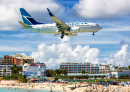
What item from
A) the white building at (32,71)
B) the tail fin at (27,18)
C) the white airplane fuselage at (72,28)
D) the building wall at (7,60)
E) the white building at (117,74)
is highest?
the tail fin at (27,18)

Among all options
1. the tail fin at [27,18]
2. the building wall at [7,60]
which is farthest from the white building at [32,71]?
the tail fin at [27,18]

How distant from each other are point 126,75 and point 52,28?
92341 mm

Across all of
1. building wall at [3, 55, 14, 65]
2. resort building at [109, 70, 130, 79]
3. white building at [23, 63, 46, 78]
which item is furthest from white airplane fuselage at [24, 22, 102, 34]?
building wall at [3, 55, 14, 65]

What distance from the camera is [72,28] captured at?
175 ft

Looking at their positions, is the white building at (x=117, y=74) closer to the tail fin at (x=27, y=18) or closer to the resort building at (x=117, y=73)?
the resort building at (x=117, y=73)

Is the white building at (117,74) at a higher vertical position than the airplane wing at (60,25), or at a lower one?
lower

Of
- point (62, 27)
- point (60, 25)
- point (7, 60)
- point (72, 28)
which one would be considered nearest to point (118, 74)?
point (7, 60)

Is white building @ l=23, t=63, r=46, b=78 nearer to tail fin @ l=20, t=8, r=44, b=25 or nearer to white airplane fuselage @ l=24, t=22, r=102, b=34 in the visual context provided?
tail fin @ l=20, t=8, r=44, b=25

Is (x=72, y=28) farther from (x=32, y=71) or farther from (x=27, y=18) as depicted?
(x=32, y=71)

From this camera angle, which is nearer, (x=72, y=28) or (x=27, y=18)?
(x=72, y=28)

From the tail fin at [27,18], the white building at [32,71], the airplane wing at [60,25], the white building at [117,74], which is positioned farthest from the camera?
the white building at [32,71]

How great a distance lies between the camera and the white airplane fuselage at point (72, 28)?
52.7 m

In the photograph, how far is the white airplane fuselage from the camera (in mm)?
52688

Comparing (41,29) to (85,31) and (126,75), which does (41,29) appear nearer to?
(85,31)
